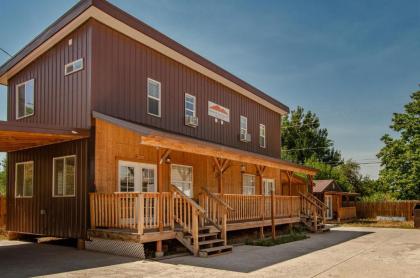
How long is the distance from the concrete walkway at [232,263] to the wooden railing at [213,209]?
3.09 feet

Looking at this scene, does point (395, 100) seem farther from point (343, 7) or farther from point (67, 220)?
point (67, 220)

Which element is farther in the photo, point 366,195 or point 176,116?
point 366,195

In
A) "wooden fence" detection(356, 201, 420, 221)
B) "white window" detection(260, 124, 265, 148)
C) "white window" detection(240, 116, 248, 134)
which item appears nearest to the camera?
"white window" detection(240, 116, 248, 134)

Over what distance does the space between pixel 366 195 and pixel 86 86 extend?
41097 mm

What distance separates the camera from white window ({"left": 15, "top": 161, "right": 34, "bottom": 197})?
1372 cm

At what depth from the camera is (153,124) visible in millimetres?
14086

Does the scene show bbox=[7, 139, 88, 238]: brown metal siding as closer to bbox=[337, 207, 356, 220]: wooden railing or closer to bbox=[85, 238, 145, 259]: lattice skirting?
bbox=[85, 238, 145, 259]: lattice skirting

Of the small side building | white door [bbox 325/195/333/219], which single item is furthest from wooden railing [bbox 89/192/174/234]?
white door [bbox 325/195/333/219]

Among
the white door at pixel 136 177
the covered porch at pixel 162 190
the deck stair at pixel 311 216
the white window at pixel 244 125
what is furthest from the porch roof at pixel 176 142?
the white window at pixel 244 125

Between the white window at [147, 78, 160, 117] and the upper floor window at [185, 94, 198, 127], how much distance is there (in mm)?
1699

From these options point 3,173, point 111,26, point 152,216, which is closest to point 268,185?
point 152,216

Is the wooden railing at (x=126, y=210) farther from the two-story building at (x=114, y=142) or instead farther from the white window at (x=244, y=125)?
the white window at (x=244, y=125)

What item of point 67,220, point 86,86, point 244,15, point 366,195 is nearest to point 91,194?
point 67,220

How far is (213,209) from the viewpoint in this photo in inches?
490
